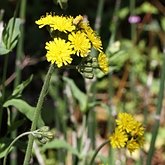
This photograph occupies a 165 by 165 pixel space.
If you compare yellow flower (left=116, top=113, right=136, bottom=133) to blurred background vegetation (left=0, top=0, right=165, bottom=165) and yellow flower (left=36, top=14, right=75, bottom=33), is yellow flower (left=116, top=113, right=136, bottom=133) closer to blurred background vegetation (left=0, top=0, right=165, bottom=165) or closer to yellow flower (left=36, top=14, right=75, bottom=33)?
yellow flower (left=36, top=14, right=75, bottom=33)

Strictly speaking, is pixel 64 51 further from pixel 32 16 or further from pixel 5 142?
pixel 32 16

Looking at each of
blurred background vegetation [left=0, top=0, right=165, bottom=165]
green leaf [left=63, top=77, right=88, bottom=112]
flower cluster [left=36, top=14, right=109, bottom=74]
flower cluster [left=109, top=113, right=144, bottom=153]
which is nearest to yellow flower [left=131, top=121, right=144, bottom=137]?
flower cluster [left=109, top=113, right=144, bottom=153]

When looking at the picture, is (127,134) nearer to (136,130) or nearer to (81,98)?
(136,130)

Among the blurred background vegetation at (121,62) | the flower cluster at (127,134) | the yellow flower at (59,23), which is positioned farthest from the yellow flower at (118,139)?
the blurred background vegetation at (121,62)

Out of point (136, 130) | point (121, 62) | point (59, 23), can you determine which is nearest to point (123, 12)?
point (121, 62)

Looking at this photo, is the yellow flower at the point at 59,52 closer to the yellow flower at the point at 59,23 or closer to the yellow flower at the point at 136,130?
the yellow flower at the point at 59,23

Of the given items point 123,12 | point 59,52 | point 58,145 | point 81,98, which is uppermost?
point 123,12
